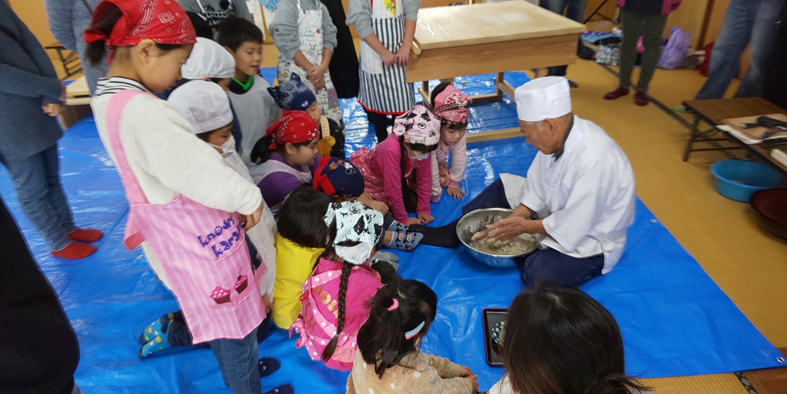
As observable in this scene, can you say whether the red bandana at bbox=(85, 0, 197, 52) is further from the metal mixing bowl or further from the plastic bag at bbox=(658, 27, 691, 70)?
the plastic bag at bbox=(658, 27, 691, 70)

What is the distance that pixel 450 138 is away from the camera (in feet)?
7.65

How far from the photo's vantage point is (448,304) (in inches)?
73.1

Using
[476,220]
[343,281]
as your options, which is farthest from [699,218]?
[343,281]

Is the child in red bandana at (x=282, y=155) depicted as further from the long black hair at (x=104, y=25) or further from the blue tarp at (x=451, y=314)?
the long black hair at (x=104, y=25)

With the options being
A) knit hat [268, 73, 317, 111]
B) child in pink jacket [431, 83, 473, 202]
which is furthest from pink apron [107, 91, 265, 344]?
child in pink jacket [431, 83, 473, 202]

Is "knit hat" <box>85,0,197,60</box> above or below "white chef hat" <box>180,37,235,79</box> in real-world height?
above

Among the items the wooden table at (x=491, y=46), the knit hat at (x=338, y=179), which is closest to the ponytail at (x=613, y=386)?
the knit hat at (x=338, y=179)

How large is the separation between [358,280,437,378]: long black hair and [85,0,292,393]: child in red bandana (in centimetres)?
40

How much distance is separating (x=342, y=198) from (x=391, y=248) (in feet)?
1.39

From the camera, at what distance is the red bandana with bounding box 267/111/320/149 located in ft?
6.09

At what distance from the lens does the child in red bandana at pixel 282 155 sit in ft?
→ 5.98

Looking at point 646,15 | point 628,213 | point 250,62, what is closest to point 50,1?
point 250,62

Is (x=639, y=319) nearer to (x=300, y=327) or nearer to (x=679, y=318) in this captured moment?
(x=679, y=318)

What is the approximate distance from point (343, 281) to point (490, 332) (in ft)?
2.39
